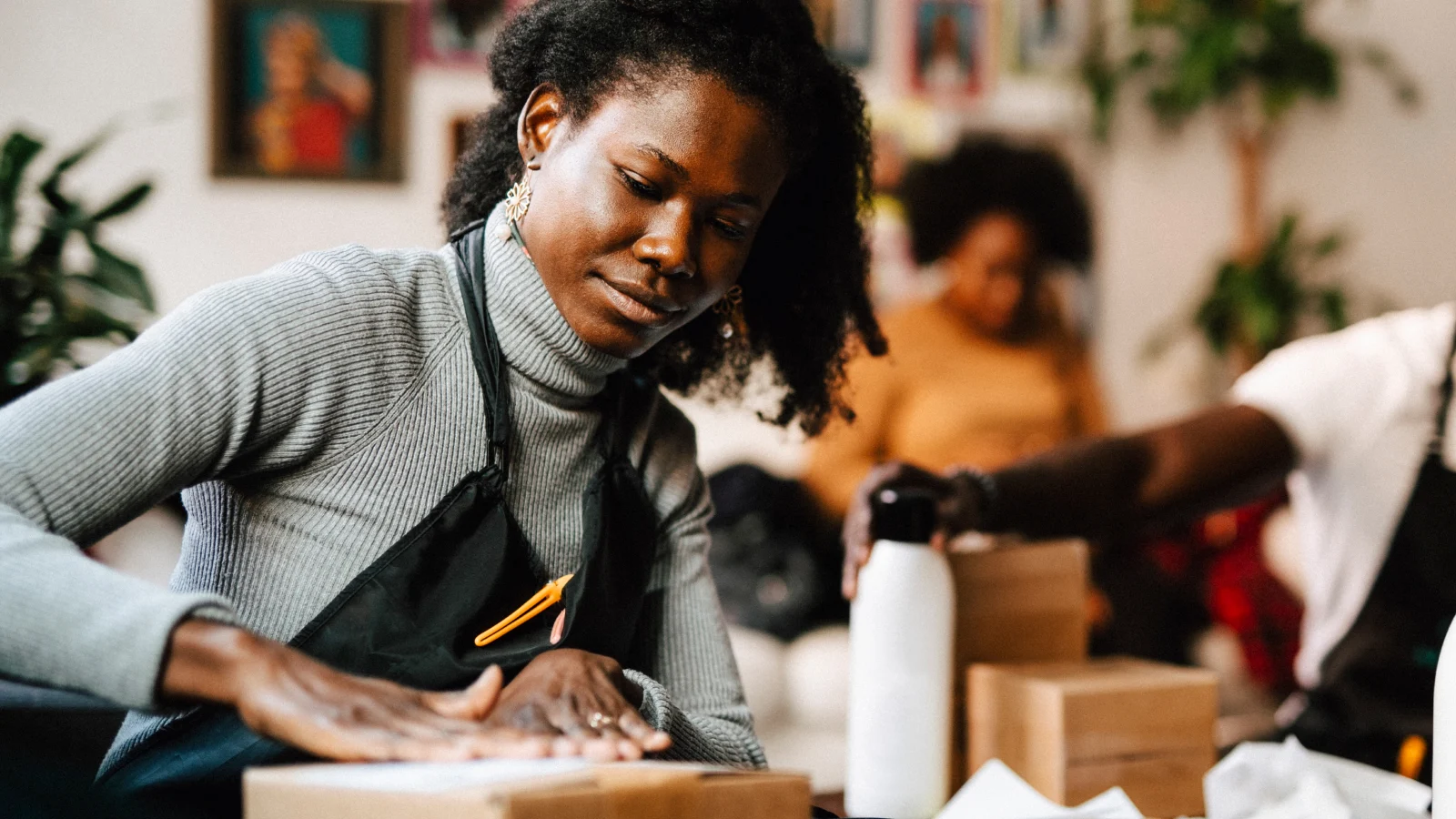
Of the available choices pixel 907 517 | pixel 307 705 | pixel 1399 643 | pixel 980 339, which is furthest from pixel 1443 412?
pixel 980 339

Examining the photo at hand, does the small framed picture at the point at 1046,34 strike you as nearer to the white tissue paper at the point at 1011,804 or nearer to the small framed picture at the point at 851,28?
the small framed picture at the point at 851,28

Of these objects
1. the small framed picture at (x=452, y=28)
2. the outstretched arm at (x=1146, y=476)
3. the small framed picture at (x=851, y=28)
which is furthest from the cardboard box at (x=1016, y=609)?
the small framed picture at (x=851, y=28)

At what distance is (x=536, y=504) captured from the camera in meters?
0.96

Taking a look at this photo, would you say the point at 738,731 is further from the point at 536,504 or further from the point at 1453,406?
the point at 1453,406

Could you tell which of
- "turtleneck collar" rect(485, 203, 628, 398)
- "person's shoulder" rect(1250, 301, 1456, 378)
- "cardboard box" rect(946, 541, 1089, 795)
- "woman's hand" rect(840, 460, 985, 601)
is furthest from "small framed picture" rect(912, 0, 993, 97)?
"turtleneck collar" rect(485, 203, 628, 398)

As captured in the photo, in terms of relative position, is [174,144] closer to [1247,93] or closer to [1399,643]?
[1399,643]

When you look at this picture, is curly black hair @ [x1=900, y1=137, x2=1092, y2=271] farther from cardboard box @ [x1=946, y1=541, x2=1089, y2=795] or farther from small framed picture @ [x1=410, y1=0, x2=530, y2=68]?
cardboard box @ [x1=946, y1=541, x2=1089, y2=795]

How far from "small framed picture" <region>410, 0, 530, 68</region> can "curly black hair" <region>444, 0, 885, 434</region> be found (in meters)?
1.93

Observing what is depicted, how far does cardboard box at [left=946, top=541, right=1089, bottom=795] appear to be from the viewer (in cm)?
120

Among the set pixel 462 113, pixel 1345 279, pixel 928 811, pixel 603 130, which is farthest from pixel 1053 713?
pixel 1345 279

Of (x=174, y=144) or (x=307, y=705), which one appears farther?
(x=174, y=144)

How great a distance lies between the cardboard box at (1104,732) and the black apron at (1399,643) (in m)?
0.40

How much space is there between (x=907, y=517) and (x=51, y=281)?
0.93m

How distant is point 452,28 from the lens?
117 inches
